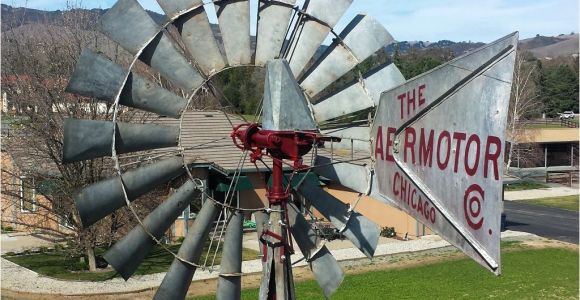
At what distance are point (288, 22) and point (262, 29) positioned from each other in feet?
0.92

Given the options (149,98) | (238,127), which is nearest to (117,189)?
(149,98)

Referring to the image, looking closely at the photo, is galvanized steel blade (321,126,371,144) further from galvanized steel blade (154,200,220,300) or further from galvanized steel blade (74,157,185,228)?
galvanized steel blade (74,157,185,228)

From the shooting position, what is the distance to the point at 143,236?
746 cm

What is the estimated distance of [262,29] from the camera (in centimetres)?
765

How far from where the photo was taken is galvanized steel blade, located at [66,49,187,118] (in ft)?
23.0

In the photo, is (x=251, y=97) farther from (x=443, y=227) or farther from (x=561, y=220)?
(x=443, y=227)

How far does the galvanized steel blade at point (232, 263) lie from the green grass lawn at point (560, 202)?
2724 cm

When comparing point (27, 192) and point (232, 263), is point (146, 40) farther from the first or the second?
point (27, 192)

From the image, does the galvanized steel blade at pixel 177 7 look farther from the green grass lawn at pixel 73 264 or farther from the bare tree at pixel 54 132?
the green grass lawn at pixel 73 264

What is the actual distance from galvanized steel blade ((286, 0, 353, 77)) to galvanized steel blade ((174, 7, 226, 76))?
778 millimetres

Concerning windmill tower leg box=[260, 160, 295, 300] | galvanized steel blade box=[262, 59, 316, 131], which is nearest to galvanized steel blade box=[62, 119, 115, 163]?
galvanized steel blade box=[262, 59, 316, 131]

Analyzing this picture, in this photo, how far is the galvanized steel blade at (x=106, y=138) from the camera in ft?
22.8

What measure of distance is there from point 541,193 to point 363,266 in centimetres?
2055

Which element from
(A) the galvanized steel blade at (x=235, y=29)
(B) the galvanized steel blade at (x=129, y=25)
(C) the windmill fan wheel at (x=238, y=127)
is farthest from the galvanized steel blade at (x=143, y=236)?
(B) the galvanized steel blade at (x=129, y=25)
